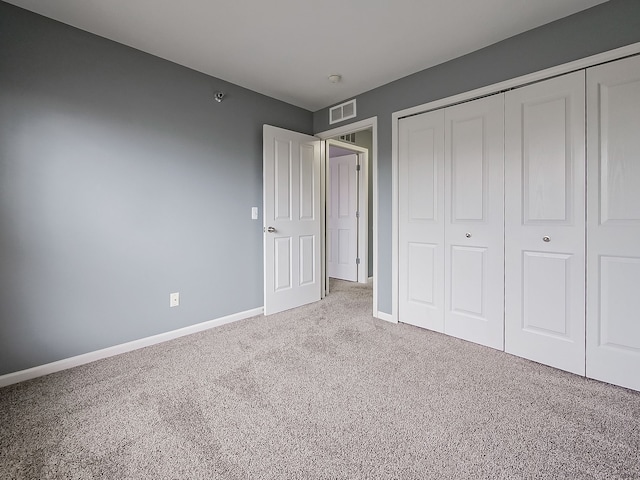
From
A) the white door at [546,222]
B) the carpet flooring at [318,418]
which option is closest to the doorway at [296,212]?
the carpet flooring at [318,418]

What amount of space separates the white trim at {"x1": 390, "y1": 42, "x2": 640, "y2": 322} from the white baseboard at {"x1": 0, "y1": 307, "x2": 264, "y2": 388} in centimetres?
165

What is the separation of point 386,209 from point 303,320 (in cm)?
145

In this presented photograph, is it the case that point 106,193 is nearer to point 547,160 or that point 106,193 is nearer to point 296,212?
point 296,212

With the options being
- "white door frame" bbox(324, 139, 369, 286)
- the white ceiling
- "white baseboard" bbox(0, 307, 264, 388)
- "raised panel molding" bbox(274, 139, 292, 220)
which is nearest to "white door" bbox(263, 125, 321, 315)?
"raised panel molding" bbox(274, 139, 292, 220)

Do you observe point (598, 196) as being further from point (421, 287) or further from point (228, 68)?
point (228, 68)

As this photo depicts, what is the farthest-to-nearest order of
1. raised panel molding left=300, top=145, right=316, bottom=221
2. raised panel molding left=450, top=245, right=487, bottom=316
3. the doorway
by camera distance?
1. raised panel molding left=300, top=145, right=316, bottom=221
2. the doorway
3. raised panel molding left=450, top=245, right=487, bottom=316

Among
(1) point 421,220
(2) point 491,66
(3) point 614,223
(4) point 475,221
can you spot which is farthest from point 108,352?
(2) point 491,66

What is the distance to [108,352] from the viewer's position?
231 cm

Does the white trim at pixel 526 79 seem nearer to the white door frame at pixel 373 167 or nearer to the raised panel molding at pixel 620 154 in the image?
the raised panel molding at pixel 620 154

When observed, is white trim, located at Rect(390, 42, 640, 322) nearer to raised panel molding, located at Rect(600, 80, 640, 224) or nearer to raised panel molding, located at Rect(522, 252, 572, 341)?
raised panel molding, located at Rect(600, 80, 640, 224)

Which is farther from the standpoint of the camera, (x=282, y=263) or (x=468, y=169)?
(x=282, y=263)

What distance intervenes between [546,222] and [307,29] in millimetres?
2220

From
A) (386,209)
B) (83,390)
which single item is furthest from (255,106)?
(83,390)

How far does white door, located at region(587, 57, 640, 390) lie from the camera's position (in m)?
1.78
